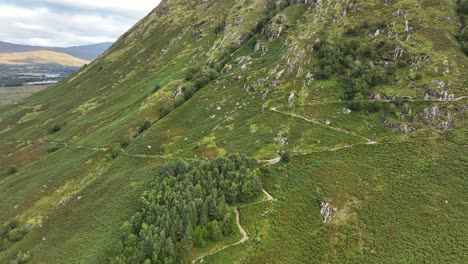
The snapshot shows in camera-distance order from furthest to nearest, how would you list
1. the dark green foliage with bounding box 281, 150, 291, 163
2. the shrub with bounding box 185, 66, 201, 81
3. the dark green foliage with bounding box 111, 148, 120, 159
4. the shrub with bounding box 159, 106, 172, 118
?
the shrub with bounding box 185, 66, 201, 81 < the shrub with bounding box 159, 106, 172, 118 < the dark green foliage with bounding box 111, 148, 120, 159 < the dark green foliage with bounding box 281, 150, 291, 163

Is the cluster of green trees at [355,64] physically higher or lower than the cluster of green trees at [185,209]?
higher

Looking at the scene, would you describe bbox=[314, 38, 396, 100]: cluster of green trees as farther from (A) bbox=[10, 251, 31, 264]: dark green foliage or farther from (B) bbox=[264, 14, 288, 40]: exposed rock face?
(A) bbox=[10, 251, 31, 264]: dark green foliage

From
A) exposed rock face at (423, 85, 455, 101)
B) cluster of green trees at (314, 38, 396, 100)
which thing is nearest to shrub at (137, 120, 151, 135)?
cluster of green trees at (314, 38, 396, 100)

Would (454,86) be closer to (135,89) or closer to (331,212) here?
(331,212)

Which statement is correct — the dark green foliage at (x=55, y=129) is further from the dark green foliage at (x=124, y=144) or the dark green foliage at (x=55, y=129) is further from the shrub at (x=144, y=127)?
the dark green foliage at (x=124, y=144)

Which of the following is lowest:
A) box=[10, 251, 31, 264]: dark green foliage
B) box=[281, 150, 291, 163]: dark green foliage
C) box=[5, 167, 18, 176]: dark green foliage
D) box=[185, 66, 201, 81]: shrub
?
box=[5, 167, 18, 176]: dark green foliage

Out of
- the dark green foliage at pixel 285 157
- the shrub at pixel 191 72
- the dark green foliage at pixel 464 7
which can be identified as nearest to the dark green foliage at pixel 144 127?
the shrub at pixel 191 72

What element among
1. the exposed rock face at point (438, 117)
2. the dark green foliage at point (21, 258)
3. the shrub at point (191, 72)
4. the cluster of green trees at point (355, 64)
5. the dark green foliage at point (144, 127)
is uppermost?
the cluster of green trees at point (355, 64)
